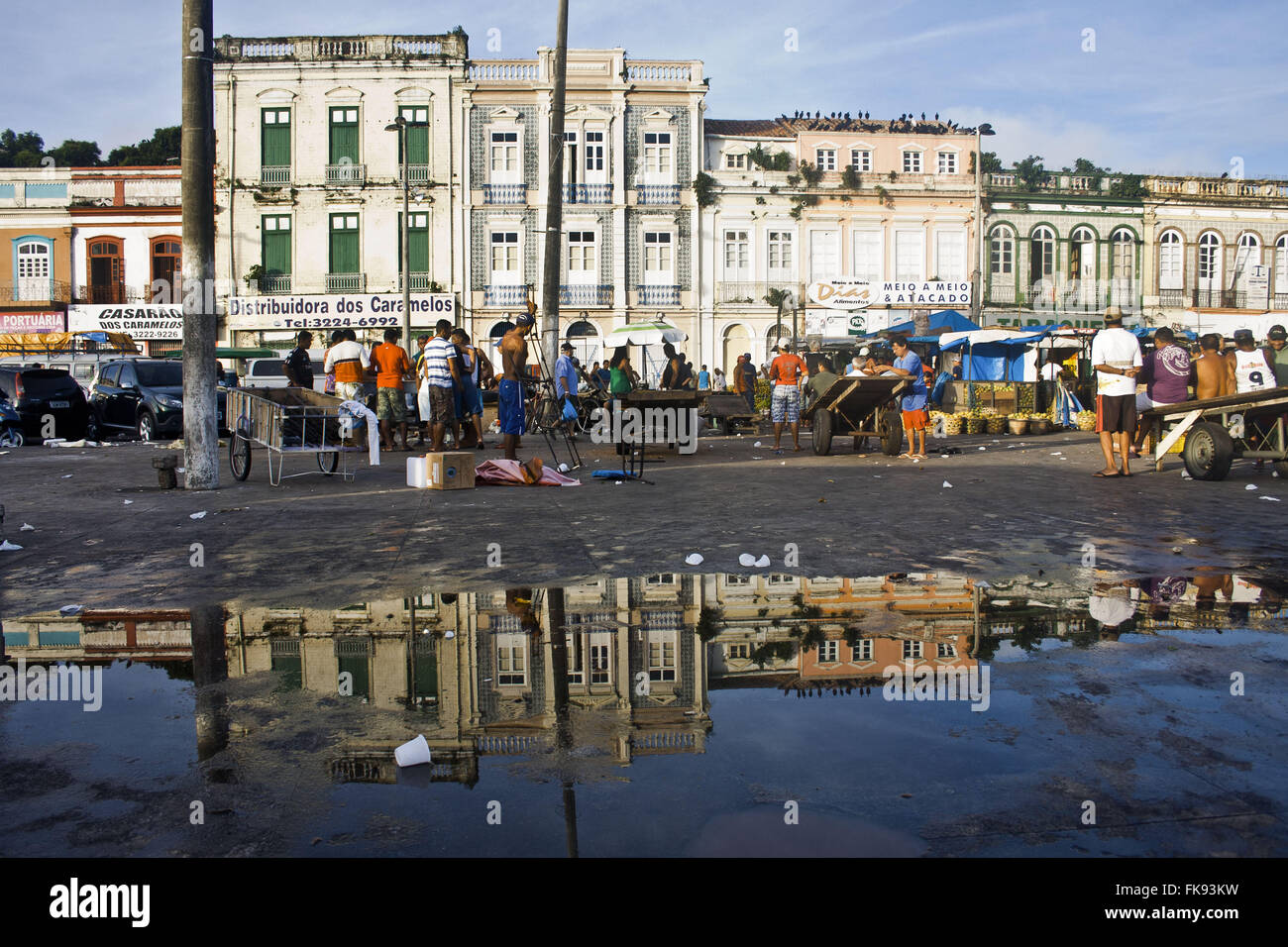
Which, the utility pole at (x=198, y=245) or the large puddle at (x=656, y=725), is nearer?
the large puddle at (x=656, y=725)

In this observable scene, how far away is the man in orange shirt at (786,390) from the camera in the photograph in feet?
54.8

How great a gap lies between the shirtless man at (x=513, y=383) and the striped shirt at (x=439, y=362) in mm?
2526

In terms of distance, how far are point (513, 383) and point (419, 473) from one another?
6.05 ft

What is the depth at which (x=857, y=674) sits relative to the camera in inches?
162

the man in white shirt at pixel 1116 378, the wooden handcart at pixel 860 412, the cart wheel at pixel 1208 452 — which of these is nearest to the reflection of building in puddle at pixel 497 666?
the man in white shirt at pixel 1116 378

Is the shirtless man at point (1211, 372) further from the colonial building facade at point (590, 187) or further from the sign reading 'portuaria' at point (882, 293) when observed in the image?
the colonial building facade at point (590, 187)

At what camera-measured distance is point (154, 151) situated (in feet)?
180

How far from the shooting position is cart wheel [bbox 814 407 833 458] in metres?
15.7

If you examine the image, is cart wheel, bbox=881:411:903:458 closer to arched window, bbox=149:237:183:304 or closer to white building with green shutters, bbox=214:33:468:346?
white building with green shutters, bbox=214:33:468:346

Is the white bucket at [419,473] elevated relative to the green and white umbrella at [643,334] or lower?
lower

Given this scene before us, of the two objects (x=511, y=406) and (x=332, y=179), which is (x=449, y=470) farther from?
(x=332, y=179)

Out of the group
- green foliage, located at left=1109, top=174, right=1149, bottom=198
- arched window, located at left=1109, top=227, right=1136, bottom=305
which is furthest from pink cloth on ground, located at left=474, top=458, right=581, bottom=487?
green foliage, located at left=1109, top=174, right=1149, bottom=198

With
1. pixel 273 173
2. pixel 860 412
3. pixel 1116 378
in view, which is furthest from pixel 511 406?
pixel 273 173
